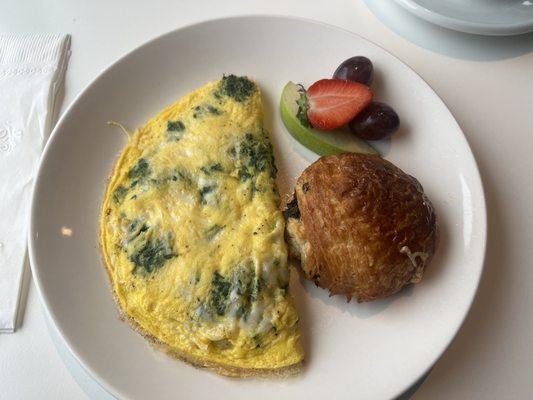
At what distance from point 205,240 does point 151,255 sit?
0.20 metres

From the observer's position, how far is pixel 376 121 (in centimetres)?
191

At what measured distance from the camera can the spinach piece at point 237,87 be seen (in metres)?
2.00

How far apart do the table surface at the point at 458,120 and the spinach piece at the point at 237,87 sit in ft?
2.03

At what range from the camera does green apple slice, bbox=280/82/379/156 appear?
6.37 ft

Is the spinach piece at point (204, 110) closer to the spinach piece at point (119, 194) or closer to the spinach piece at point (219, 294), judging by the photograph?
the spinach piece at point (119, 194)

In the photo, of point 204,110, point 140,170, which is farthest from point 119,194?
point 204,110

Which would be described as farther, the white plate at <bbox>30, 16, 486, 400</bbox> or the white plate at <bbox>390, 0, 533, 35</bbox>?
the white plate at <bbox>390, 0, 533, 35</bbox>

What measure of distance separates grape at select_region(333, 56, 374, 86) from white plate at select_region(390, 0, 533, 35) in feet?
1.47

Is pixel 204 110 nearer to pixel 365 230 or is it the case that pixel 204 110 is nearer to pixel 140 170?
pixel 140 170

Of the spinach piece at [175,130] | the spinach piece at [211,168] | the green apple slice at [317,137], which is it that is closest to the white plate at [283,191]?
the green apple slice at [317,137]

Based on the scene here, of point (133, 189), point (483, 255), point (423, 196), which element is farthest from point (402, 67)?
point (133, 189)

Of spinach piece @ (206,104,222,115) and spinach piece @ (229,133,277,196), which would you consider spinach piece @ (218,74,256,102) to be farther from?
spinach piece @ (229,133,277,196)

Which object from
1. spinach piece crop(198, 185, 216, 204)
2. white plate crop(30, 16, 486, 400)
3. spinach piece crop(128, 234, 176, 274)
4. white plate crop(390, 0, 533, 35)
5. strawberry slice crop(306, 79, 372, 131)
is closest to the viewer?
white plate crop(30, 16, 486, 400)

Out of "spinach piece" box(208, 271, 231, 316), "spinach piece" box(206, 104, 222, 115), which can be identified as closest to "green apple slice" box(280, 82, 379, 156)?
"spinach piece" box(206, 104, 222, 115)
